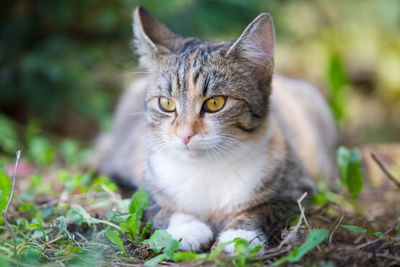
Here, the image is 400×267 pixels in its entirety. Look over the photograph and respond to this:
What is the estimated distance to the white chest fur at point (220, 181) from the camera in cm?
227

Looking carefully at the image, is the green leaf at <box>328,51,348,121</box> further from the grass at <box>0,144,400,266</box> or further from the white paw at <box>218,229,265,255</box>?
the white paw at <box>218,229,265,255</box>

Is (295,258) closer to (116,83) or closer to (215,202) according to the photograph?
(215,202)

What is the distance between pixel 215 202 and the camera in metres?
2.29

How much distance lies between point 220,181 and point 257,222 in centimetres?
31

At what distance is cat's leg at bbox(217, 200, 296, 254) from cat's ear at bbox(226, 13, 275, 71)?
2.69ft

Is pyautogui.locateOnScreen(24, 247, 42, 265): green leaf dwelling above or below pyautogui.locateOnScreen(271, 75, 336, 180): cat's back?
below

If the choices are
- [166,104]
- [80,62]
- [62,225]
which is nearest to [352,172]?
[166,104]

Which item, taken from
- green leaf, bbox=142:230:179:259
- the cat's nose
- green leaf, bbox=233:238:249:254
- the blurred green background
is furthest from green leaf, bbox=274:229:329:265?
the blurred green background

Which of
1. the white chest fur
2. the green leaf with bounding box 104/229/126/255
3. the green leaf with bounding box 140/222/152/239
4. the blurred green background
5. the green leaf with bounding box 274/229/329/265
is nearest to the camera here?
the green leaf with bounding box 274/229/329/265

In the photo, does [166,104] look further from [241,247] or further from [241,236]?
[241,247]

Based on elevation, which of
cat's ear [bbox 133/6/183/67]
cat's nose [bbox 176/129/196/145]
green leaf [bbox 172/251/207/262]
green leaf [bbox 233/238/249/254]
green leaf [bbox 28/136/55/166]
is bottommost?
green leaf [bbox 28/136/55/166]

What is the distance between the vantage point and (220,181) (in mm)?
2289

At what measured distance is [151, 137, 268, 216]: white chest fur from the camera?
7.46 ft

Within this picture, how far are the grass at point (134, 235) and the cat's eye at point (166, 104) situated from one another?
0.49m
